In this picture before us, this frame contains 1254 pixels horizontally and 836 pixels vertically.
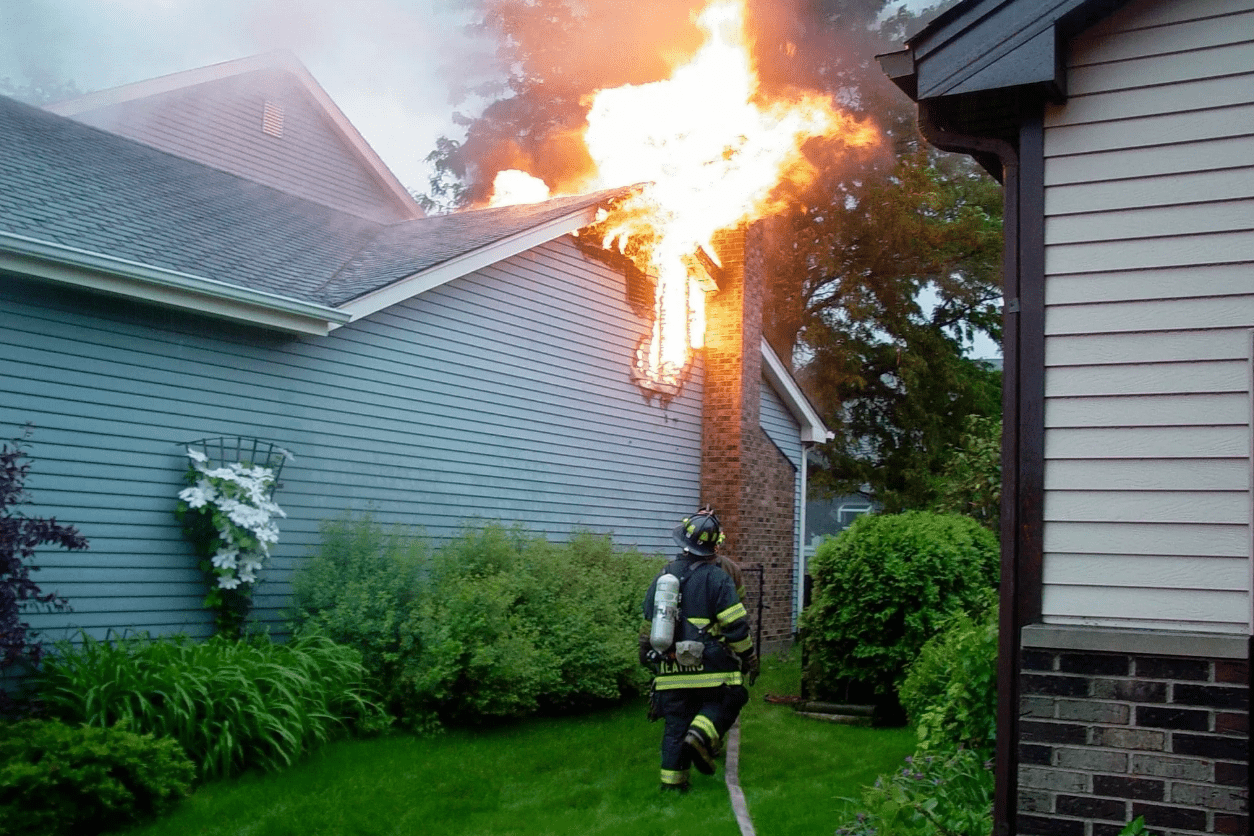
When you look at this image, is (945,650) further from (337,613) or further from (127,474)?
(127,474)

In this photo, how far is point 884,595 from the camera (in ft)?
33.9

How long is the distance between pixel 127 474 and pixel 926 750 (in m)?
6.20

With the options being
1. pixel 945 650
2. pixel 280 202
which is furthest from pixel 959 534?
pixel 280 202

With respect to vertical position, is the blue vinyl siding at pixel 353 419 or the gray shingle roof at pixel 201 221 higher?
the gray shingle roof at pixel 201 221

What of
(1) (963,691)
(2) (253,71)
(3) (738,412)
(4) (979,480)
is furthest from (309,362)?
(2) (253,71)

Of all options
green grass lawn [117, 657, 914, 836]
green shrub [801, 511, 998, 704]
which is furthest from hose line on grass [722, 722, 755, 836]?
green shrub [801, 511, 998, 704]

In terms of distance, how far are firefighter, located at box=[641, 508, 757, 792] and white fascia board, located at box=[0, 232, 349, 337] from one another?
4.00m

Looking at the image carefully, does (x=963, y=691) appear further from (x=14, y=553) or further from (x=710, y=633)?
(x=14, y=553)

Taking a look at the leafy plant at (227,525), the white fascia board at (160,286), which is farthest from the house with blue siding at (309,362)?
the leafy plant at (227,525)

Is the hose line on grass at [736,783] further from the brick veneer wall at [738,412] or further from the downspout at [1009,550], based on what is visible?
the brick veneer wall at [738,412]

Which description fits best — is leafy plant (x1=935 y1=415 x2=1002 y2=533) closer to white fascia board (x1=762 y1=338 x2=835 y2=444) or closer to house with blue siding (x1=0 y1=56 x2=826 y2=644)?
house with blue siding (x1=0 y1=56 x2=826 y2=644)

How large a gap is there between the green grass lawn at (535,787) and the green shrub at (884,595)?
86 centimetres

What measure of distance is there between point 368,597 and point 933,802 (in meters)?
5.14

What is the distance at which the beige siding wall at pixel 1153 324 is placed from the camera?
Answer: 14.8 feet
